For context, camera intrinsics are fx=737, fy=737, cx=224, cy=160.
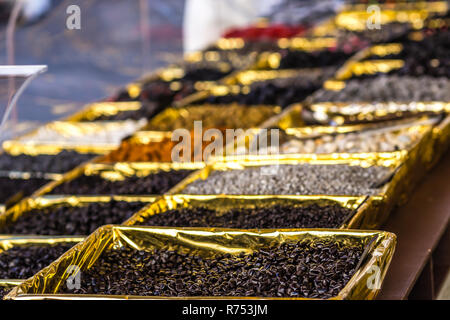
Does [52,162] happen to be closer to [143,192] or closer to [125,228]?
[143,192]

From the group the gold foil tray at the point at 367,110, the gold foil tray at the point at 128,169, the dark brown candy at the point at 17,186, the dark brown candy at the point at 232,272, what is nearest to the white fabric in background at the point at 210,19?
the gold foil tray at the point at 367,110

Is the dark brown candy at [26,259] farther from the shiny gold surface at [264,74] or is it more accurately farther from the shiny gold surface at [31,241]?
the shiny gold surface at [264,74]

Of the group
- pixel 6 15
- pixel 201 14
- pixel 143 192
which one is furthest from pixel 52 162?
pixel 201 14

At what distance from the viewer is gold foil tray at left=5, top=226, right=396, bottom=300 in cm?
166

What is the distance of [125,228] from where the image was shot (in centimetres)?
193

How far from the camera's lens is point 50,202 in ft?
8.67

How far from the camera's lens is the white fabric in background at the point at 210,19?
7.15 m

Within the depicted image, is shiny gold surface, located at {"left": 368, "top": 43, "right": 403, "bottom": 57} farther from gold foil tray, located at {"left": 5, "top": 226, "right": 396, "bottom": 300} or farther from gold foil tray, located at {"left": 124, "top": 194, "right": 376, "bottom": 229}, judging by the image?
gold foil tray, located at {"left": 5, "top": 226, "right": 396, "bottom": 300}

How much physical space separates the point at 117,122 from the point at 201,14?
3.58 meters

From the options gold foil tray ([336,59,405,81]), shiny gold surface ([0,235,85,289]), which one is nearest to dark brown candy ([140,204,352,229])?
shiny gold surface ([0,235,85,289])

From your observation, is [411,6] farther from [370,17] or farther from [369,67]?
[369,67]

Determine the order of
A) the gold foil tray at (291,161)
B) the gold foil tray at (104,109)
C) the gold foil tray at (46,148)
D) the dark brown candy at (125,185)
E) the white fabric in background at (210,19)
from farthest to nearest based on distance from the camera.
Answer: the white fabric in background at (210,19) → the gold foil tray at (104,109) → the gold foil tray at (46,148) → the dark brown candy at (125,185) → the gold foil tray at (291,161)

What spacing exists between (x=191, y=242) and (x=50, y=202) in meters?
0.95

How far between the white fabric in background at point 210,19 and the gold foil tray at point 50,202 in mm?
4628
